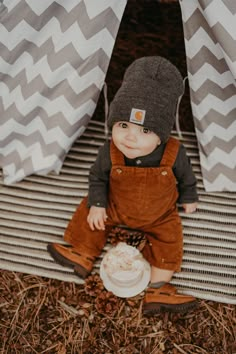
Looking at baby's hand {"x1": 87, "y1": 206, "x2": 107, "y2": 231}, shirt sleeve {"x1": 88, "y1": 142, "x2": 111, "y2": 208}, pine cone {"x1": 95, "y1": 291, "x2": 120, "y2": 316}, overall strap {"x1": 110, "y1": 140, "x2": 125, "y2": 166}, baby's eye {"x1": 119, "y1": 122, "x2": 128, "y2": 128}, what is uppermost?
baby's eye {"x1": 119, "y1": 122, "x2": 128, "y2": 128}

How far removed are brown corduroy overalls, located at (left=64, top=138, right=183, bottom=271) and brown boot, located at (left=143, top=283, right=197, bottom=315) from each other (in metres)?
0.10

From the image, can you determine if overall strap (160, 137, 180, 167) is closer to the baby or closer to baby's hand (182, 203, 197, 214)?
the baby

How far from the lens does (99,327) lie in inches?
66.9

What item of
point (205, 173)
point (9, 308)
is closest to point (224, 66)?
point (205, 173)

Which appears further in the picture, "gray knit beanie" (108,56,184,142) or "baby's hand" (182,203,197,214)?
"baby's hand" (182,203,197,214)

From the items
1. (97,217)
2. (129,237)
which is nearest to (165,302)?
(129,237)

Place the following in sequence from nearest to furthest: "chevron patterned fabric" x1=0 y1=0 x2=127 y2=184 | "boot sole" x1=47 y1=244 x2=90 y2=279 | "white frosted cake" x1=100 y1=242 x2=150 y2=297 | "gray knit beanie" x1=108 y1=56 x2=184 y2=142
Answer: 1. "gray knit beanie" x1=108 y1=56 x2=184 y2=142
2. "chevron patterned fabric" x1=0 y1=0 x2=127 y2=184
3. "white frosted cake" x1=100 y1=242 x2=150 y2=297
4. "boot sole" x1=47 y1=244 x2=90 y2=279

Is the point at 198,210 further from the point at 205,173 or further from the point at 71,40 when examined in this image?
the point at 71,40

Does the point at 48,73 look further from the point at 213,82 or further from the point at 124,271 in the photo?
the point at 124,271

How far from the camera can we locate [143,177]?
64.5 inches

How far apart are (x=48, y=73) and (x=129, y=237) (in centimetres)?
68

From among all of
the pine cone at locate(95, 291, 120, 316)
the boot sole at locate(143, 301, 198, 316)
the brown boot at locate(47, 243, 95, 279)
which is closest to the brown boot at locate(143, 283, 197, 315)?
the boot sole at locate(143, 301, 198, 316)

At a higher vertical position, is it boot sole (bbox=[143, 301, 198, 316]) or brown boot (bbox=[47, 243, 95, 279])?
brown boot (bbox=[47, 243, 95, 279])

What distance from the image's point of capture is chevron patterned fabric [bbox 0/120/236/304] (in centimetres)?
180
